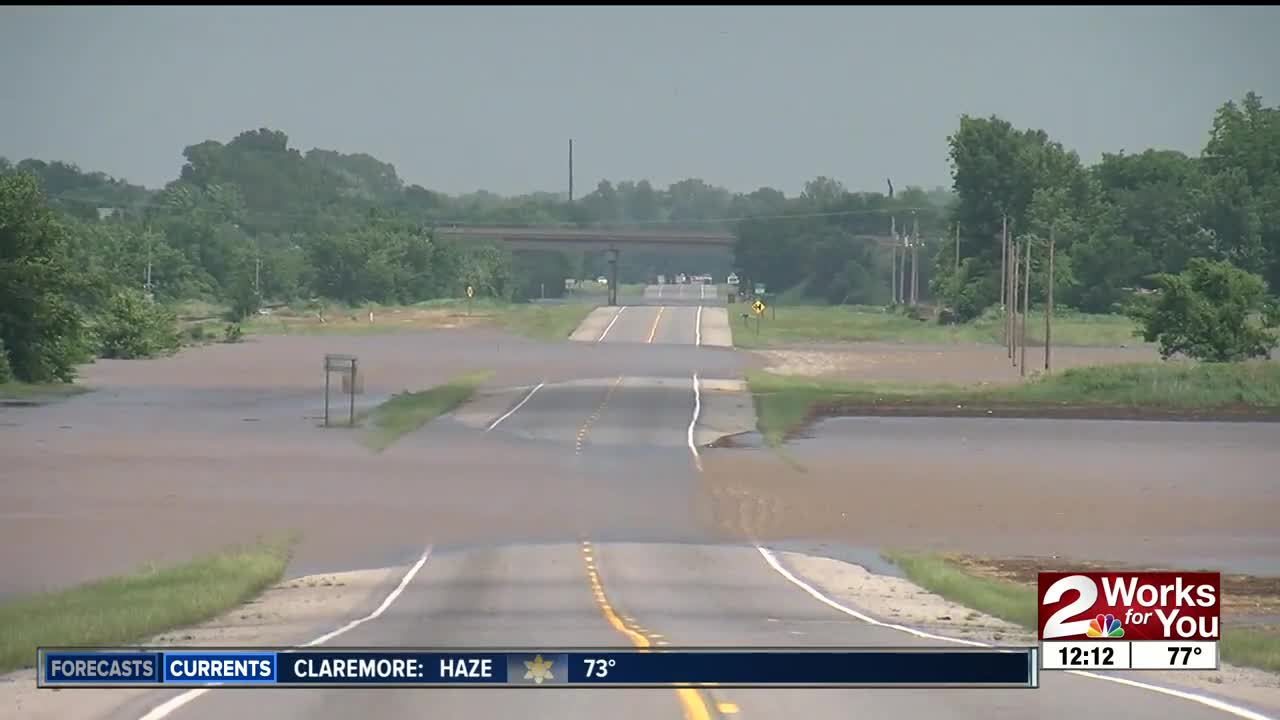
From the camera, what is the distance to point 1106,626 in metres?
17.6

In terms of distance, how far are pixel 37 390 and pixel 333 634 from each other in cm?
6567

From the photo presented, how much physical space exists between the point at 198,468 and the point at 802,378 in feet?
176

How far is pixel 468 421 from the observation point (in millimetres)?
75062

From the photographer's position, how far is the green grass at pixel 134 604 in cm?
2494

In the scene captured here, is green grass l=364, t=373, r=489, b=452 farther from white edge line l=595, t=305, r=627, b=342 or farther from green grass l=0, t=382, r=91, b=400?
white edge line l=595, t=305, r=627, b=342

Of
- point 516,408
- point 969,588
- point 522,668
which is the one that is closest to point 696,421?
point 516,408

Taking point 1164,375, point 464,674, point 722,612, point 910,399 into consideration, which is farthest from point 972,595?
point 1164,375

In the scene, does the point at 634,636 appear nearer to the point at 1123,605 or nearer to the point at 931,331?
the point at 1123,605

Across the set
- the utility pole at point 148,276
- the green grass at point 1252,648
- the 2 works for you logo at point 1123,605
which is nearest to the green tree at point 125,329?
the utility pole at point 148,276

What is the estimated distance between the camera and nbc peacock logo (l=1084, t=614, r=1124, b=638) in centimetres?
1755

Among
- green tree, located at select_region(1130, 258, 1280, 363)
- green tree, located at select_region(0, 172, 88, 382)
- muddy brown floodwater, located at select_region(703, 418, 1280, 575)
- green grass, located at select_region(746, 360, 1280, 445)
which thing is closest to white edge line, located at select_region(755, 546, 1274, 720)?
muddy brown floodwater, located at select_region(703, 418, 1280, 575)

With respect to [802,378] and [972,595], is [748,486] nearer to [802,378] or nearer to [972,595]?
[972,595]

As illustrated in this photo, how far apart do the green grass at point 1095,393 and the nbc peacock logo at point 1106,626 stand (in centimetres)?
6030

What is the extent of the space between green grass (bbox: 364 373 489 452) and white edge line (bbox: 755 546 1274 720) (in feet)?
91.8
